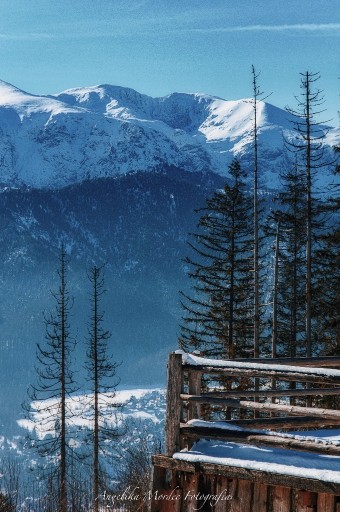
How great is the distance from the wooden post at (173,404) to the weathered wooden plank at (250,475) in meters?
0.16

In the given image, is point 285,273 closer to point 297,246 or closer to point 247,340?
point 297,246

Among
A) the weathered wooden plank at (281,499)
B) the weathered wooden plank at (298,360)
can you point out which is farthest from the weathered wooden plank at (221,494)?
the weathered wooden plank at (298,360)

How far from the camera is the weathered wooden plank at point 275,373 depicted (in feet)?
25.8

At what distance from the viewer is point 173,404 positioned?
8.27m

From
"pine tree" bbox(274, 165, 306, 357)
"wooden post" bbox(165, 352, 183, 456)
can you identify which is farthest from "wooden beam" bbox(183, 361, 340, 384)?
"pine tree" bbox(274, 165, 306, 357)

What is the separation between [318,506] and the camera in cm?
730

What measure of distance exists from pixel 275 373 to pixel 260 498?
1430mm

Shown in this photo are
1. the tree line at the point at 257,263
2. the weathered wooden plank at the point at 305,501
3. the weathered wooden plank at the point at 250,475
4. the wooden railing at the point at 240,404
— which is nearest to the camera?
the weathered wooden plank at the point at 250,475

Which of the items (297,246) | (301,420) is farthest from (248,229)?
(301,420)

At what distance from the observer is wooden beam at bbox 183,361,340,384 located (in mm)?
7871

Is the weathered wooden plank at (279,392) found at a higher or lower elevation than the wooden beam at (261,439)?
higher

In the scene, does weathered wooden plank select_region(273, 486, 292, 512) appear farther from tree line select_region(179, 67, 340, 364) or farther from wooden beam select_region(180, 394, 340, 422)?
tree line select_region(179, 67, 340, 364)

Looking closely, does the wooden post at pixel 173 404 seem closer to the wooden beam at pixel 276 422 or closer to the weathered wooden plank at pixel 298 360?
the wooden beam at pixel 276 422

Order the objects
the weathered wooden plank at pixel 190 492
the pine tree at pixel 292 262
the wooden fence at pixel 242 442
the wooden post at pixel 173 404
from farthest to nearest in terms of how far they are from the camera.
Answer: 1. the pine tree at pixel 292 262
2. the wooden post at pixel 173 404
3. the weathered wooden plank at pixel 190 492
4. the wooden fence at pixel 242 442
